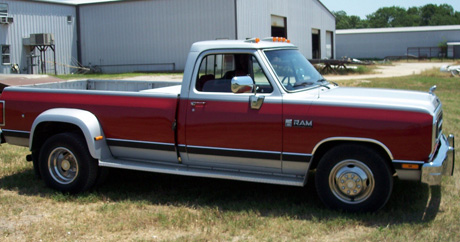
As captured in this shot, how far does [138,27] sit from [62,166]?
2873 cm

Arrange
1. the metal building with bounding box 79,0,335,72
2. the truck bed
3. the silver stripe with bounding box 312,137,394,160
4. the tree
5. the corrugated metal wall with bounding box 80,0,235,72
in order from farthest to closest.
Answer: the tree → the corrugated metal wall with bounding box 80,0,235,72 → the metal building with bounding box 79,0,335,72 → the truck bed → the silver stripe with bounding box 312,137,394,160

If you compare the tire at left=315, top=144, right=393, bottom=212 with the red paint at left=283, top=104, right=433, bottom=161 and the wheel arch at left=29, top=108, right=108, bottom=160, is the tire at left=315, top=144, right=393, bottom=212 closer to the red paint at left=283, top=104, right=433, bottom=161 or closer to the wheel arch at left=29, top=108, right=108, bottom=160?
the red paint at left=283, top=104, right=433, bottom=161

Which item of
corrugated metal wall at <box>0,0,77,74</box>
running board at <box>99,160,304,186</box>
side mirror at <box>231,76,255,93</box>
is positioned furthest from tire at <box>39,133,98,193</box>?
corrugated metal wall at <box>0,0,77,74</box>

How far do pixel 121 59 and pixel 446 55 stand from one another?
134ft

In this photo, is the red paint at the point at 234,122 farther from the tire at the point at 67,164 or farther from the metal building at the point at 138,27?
the metal building at the point at 138,27

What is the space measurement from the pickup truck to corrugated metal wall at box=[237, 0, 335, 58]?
25.4 metres

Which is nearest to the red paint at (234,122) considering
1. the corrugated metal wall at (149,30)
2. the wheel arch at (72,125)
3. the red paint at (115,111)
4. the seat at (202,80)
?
the red paint at (115,111)

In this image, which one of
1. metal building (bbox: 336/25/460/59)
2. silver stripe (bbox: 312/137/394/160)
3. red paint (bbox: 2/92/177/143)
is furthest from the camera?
metal building (bbox: 336/25/460/59)

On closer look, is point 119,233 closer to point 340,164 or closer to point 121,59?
point 340,164

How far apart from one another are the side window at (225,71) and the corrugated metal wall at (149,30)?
1004 inches

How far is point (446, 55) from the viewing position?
60.0 meters

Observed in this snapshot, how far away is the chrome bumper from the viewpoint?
16.5 ft

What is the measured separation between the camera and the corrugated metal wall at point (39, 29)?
103 feet

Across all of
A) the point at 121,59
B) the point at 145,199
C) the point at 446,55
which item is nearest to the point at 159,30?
the point at 121,59
